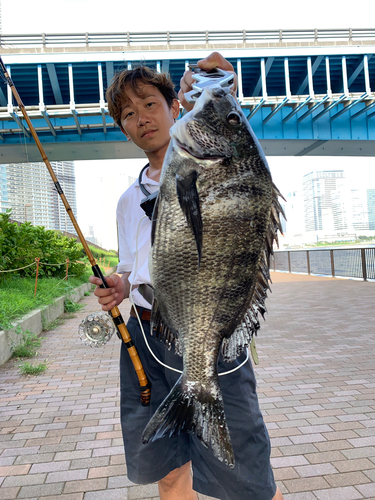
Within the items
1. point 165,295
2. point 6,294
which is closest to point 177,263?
point 165,295

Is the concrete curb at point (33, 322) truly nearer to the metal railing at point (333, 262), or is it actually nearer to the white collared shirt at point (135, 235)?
the white collared shirt at point (135, 235)

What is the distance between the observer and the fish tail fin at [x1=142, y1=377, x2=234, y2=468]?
1.49 m

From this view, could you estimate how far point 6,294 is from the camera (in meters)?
8.45

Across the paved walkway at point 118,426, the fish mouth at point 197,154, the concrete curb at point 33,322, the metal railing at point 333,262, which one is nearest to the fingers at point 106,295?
the fish mouth at point 197,154

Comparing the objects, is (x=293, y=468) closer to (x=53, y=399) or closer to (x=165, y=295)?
(x=165, y=295)

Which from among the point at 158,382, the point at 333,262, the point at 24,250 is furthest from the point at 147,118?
the point at 333,262

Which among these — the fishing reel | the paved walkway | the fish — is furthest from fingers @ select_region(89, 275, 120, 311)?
the fishing reel

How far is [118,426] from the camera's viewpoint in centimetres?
398

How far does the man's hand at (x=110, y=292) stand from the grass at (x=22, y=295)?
193 inches

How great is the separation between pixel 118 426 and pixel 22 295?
588 centimetres

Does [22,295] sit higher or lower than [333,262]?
higher

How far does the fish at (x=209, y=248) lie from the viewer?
1.36 metres

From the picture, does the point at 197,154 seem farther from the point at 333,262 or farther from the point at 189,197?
the point at 333,262

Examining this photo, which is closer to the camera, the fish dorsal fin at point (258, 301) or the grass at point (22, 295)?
the fish dorsal fin at point (258, 301)
